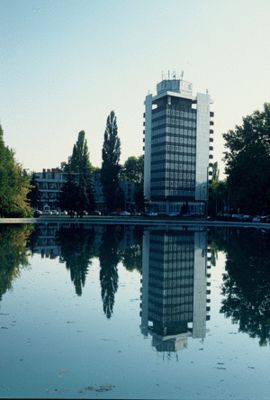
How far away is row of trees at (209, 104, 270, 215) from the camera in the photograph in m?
67.6

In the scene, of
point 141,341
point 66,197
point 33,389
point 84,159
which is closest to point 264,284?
point 141,341

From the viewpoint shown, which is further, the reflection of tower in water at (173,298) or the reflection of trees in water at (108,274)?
the reflection of trees in water at (108,274)

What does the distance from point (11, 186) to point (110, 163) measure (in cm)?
3162

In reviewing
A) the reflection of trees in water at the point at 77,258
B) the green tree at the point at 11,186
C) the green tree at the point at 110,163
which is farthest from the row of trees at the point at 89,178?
the reflection of trees in water at the point at 77,258

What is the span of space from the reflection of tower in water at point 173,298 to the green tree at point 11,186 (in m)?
44.7

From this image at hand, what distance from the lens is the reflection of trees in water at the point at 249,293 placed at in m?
13.3

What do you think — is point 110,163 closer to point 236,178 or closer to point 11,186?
point 11,186

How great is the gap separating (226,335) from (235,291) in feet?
20.5

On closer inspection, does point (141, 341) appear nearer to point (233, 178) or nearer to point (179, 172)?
point (233, 178)

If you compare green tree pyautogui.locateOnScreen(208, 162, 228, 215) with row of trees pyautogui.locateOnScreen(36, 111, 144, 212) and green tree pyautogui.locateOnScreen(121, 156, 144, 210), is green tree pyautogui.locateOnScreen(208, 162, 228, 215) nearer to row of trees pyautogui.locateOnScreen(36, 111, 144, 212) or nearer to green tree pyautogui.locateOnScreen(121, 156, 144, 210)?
row of trees pyautogui.locateOnScreen(36, 111, 144, 212)

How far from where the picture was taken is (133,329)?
40.5ft

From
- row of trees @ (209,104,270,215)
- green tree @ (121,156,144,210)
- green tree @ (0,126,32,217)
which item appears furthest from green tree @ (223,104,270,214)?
green tree @ (121,156,144,210)

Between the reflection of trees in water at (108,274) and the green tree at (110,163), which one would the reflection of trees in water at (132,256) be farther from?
the green tree at (110,163)

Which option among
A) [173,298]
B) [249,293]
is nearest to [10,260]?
[173,298]
